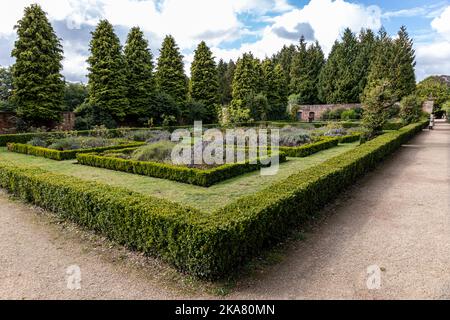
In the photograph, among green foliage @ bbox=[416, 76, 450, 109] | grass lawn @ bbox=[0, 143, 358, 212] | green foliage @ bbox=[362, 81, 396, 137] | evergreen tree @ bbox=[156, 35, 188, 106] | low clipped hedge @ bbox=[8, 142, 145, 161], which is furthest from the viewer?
green foliage @ bbox=[416, 76, 450, 109]

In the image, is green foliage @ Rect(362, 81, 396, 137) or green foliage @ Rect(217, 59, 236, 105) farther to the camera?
green foliage @ Rect(217, 59, 236, 105)

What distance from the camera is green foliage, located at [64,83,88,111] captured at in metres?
24.8

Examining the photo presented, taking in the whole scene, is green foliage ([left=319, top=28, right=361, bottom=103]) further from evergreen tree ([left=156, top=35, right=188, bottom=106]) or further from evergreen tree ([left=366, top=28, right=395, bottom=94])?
evergreen tree ([left=156, top=35, right=188, bottom=106])

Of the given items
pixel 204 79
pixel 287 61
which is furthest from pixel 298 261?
pixel 287 61

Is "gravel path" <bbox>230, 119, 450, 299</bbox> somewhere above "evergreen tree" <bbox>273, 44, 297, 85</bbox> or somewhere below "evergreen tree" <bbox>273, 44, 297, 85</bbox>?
below

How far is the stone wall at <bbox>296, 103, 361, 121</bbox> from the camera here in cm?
3999

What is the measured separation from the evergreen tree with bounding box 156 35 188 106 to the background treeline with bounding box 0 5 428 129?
0.09 meters

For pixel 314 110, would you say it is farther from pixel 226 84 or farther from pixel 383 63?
pixel 226 84

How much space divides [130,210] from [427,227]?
16.5ft

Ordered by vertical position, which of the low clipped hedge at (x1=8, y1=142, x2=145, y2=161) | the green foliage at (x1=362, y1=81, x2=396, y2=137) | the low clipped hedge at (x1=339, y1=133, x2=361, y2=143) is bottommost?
the low clipped hedge at (x1=8, y1=142, x2=145, y2=161)

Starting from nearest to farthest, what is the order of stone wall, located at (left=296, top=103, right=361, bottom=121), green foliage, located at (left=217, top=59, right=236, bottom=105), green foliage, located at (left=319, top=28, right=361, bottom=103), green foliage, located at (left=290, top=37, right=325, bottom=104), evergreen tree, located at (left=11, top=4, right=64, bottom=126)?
evergreen tree, located at (left=11, top=4, right=64, bottom=126) < stone wall, located at (left=296, top=103, right=361, bottom=121) < green foliage, located at (left=319, top=28, right=361, bottom=103) < green foliage, located at (left=290, top=37, right=325, bottom=104) < green foliage, located at (left=217, top=59, right=236, bottom=105)

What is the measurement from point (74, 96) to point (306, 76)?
106ft

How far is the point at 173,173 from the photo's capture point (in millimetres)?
8430

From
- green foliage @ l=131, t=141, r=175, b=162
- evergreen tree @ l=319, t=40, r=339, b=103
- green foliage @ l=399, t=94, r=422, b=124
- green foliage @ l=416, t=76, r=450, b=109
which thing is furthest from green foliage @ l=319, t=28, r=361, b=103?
green foliage @ l=131, t=141, r=175, b=162
